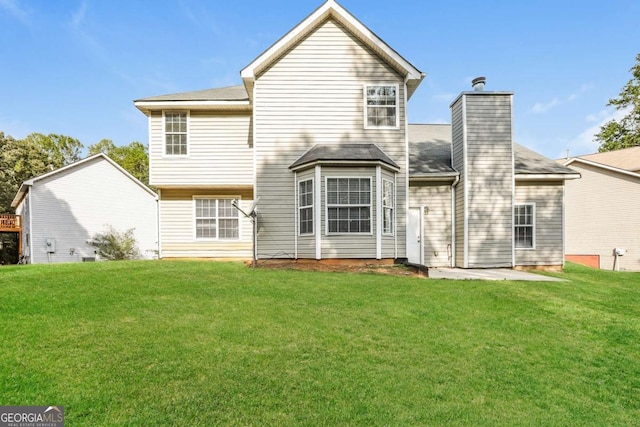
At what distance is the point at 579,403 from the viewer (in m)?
3.83

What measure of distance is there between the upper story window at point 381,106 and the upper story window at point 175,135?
682cm

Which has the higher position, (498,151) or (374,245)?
(498,151)

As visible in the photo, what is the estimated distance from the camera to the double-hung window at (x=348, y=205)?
1095 centimetres

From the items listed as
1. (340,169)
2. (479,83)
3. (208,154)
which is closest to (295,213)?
(340,169)

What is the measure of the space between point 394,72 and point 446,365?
10.2m

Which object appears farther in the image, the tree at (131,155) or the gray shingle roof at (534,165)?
the tree at (131,155)

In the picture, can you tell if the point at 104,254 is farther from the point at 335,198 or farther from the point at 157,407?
the point at 157,407

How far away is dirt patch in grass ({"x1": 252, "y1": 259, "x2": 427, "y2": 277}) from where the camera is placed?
10211mm

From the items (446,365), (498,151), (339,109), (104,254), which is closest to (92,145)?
(104,254)

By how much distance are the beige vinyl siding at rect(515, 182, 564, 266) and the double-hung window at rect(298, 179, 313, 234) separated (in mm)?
7778

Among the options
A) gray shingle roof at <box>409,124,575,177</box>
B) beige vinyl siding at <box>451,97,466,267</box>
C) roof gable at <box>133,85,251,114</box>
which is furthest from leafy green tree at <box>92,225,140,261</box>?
beige vinyl siding at <box>451,97,466,267</box>

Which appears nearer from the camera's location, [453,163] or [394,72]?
[394,72]

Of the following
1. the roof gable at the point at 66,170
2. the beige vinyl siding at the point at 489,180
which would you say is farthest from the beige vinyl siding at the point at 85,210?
the beige vinyl siding at the point at 489,180

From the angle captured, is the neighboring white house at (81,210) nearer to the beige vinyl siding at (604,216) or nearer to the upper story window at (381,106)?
the upper story window at (381,106)
